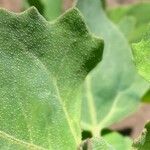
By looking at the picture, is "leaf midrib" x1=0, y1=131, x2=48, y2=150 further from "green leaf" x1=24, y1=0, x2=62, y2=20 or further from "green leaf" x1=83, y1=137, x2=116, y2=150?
"green leaf" x1=24, y1=0, x2=62, y2=20

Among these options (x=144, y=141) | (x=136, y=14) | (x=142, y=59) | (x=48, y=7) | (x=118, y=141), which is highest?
(x=136, y=14)

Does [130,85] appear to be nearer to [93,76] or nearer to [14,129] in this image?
[93,76]

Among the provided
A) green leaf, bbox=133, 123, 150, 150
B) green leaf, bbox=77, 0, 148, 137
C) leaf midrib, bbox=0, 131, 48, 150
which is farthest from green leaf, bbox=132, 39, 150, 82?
green leaf, bbox=77, 0, 148, 137

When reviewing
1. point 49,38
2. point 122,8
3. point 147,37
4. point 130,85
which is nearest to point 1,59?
point 49,38

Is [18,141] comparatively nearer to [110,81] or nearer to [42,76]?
[42,76]

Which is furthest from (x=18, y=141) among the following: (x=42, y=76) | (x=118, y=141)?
(x=118, y=141)

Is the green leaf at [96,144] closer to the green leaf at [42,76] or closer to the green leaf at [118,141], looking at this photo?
the green leaf at [42,76]

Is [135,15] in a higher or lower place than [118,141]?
higher
